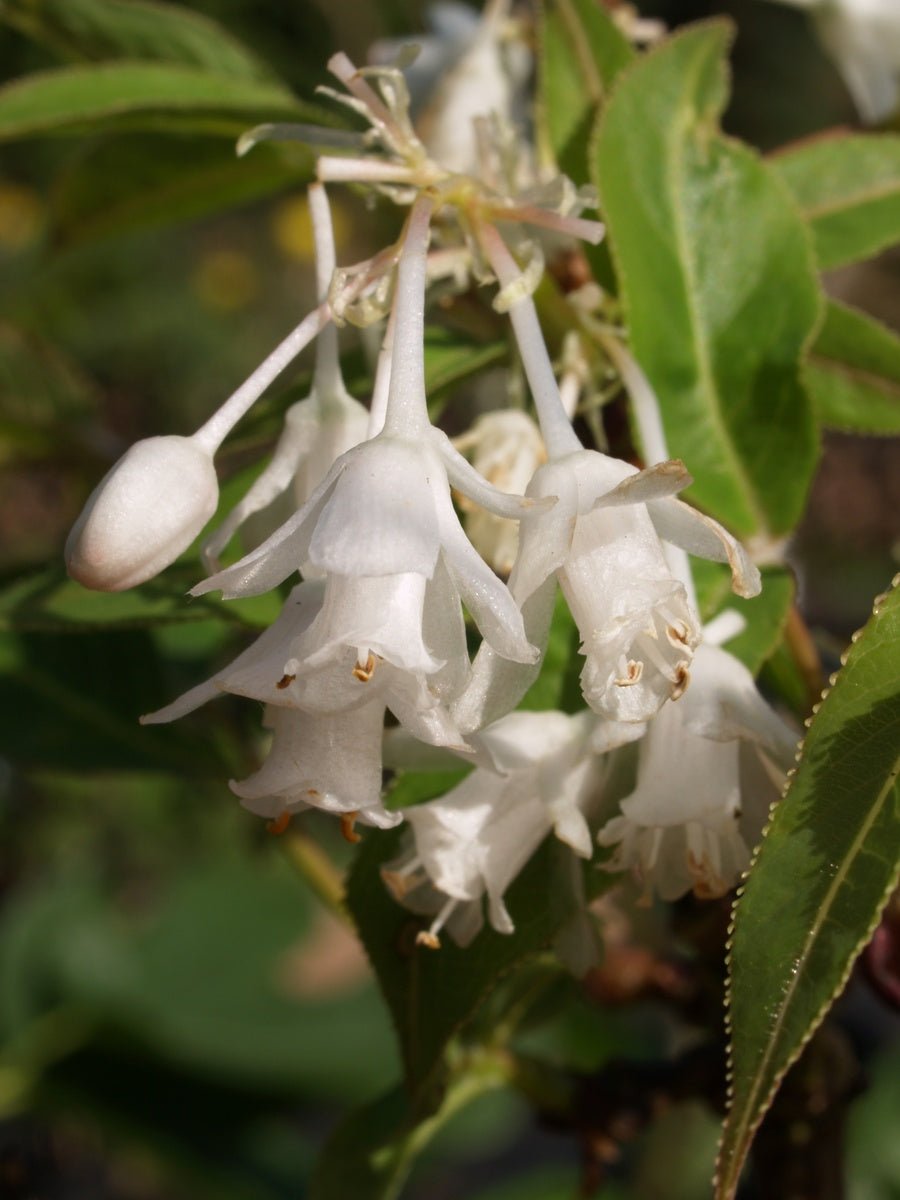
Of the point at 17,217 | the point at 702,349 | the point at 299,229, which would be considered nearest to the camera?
the point at 702,349

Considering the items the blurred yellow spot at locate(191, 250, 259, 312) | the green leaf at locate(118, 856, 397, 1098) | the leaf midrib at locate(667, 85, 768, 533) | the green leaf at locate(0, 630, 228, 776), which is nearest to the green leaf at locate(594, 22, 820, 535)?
the leaf midrib at locate(667, 85, 768, 533)

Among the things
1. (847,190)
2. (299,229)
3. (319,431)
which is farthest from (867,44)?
(299,229)

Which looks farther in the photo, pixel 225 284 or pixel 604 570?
pixel 225 284

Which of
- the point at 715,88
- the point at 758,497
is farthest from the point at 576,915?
the point at 715,88

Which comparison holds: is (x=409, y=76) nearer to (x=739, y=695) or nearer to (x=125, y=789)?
(x=739, y=695)

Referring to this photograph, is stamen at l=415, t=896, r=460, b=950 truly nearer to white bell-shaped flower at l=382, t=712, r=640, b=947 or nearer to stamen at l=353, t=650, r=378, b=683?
white bell-shaped flower at l=382, t=712, r=640, b=947

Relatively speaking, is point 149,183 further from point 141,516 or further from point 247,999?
point 247,999

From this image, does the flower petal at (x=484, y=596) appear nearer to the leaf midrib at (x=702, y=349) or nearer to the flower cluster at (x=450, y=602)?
the flower cluster at (x=450, y=602)
